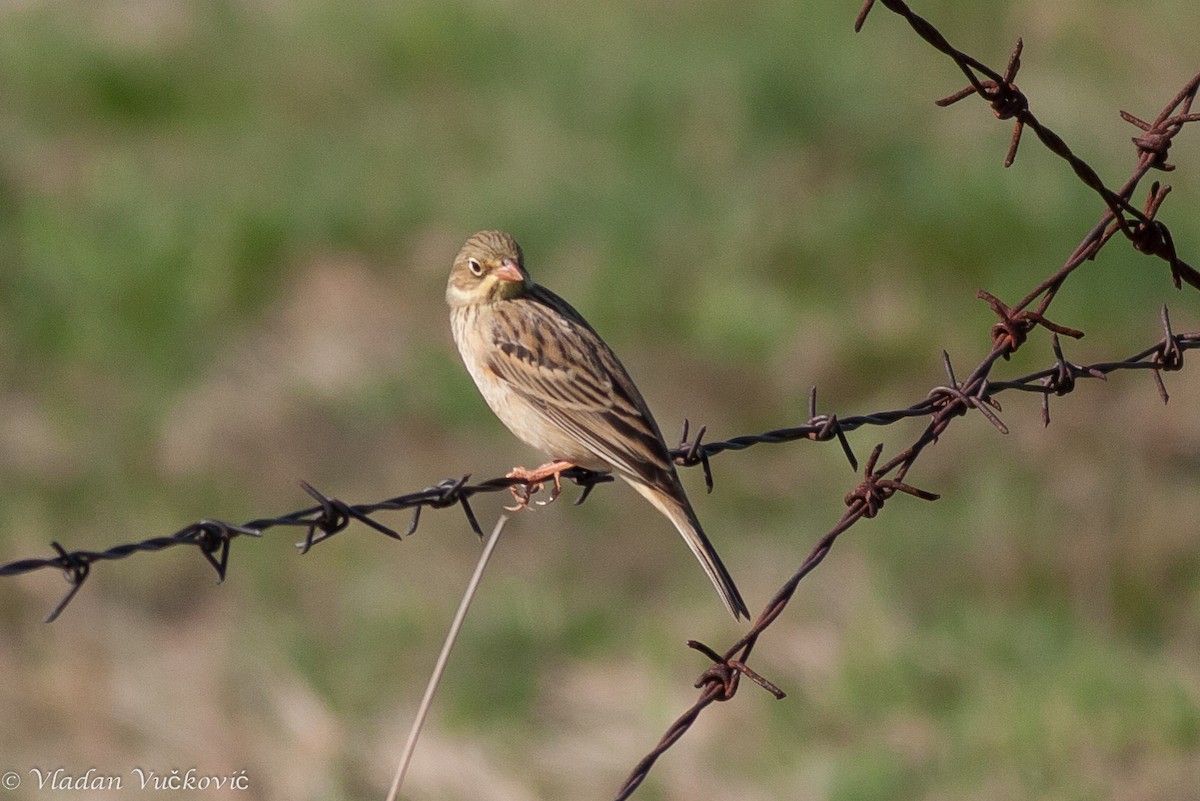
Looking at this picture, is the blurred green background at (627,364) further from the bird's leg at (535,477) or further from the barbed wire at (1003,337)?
the barbed wire at (1003,337)

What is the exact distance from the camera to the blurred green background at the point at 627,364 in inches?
358

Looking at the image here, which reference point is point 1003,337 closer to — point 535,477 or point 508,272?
point 535,477

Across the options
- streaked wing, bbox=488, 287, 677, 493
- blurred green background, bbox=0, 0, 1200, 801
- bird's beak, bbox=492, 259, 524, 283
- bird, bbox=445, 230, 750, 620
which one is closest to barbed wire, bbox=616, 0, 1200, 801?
bird, bbox=445, 230, 750, 620

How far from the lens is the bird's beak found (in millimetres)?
7427

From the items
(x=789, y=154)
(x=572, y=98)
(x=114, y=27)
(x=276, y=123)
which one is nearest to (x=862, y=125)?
(x=789, y=154)

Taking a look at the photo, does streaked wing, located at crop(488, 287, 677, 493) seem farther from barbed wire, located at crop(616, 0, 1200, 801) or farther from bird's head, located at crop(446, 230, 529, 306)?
barbed wire, located at crop(616, 0, 1200, 801)

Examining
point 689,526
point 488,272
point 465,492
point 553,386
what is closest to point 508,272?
point 488,272

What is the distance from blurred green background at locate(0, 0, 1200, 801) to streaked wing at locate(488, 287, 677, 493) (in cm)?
251

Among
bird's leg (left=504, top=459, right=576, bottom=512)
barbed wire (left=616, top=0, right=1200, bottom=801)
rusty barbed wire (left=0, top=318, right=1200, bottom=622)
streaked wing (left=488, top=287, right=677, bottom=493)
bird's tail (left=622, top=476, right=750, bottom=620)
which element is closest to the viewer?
rusty barbed wire (left=0, top=318, right=1200, bottom=622)

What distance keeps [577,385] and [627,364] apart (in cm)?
579

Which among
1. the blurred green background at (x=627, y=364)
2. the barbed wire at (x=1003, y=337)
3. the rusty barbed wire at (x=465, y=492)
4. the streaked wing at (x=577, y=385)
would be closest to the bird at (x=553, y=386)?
the streaked wing at (x=577, y=385)

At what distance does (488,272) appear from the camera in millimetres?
7492

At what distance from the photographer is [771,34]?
16.4 metres

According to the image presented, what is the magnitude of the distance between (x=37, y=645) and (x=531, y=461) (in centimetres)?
328
